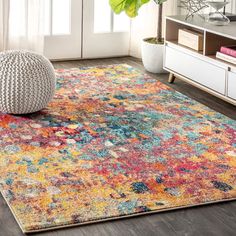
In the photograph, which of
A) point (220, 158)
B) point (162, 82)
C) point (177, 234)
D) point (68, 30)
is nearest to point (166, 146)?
point (220, 158)

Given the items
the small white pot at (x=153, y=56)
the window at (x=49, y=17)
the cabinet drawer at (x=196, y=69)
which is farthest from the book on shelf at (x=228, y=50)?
the window at (x=49, y=17)

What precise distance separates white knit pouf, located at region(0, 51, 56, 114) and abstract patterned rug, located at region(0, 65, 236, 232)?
0.10m

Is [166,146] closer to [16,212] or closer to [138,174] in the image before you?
[138,174]

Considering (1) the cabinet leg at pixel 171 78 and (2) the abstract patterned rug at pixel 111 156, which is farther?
(1) the cabinet leg at pixel 171 78

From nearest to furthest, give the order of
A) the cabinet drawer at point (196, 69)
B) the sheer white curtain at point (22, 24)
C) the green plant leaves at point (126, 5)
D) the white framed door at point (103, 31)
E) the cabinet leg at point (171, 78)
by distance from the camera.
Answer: the cabinet drawer at point (196, 69) < the cabinet leg at point (171, 78) < the green plant leaves at point (126, 5) < the sheer white curtain at point (22, 24) < the white framed door at point (103, 31)

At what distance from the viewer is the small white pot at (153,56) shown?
5371mm

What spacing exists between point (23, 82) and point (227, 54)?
1432mm

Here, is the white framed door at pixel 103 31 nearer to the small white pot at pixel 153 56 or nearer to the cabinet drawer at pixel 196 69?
the small white pot at pixel 153 56

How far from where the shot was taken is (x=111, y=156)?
3.51m

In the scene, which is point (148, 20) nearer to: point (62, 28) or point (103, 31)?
point (103, 31)

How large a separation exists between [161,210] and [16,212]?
0.66 meters

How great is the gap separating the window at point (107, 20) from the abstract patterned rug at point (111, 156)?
1168mm

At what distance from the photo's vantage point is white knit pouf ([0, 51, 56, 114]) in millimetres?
4000

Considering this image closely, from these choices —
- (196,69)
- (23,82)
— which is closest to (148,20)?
(196,69)
